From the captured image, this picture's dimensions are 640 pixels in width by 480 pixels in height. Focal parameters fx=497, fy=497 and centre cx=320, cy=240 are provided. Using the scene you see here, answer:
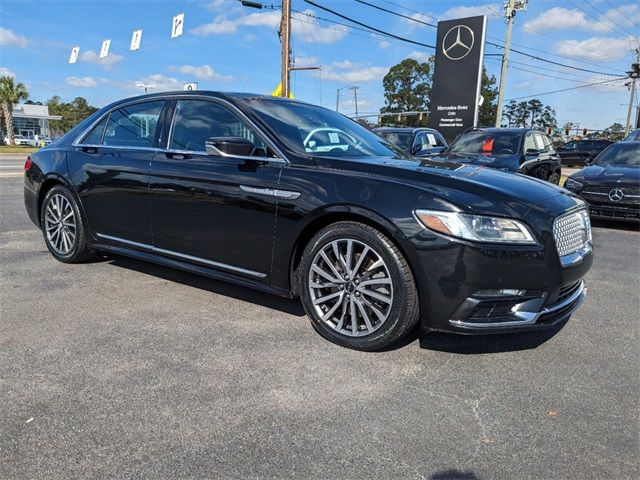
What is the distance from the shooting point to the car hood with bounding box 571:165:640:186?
25.5ft

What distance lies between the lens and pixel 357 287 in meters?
A: 3.10

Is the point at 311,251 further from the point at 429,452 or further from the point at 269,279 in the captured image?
the point at 429,452

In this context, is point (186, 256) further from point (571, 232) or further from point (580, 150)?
point (580, 150)

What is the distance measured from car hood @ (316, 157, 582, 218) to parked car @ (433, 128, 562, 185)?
551 centimetres

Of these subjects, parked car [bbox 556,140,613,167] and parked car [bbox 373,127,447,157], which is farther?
parked car [bbox 556,140,613,167]

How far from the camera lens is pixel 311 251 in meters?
3.23

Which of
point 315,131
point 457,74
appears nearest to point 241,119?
Answer: point 315,131

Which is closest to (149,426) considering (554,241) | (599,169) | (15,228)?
(554,241)

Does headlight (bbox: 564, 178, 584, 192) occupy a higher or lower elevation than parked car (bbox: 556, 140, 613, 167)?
lower

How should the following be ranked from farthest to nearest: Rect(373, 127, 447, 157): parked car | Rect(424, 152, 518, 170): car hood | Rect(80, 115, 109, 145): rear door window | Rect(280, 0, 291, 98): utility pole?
Rect(280, 0, 291, 98): utility pole
Rect(373, 127, 447, 157): parked car
Rect(424, 152, 518, 170): car hood
Rect(80, 115, 109, 145): rear door window

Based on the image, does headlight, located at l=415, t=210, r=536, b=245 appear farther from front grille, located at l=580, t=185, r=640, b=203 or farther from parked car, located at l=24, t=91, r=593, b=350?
front grille, located at l=580, t=185, r=640, b=203

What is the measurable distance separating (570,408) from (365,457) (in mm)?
1171

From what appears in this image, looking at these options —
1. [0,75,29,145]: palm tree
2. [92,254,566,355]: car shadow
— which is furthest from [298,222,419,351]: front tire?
[0,75,29,145]: palm tree

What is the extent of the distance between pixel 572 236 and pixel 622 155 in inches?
290
